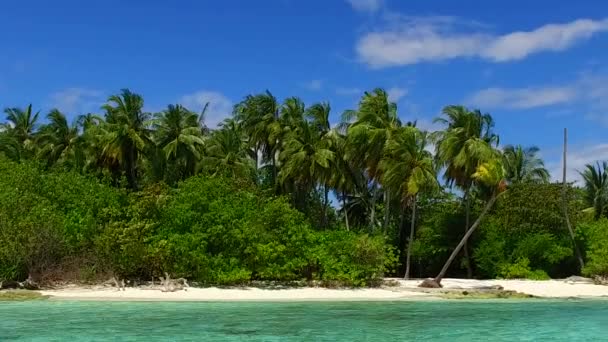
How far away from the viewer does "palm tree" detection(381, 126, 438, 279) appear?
33.7 m

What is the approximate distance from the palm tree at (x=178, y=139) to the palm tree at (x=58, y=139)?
5595mm

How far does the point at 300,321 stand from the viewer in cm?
1758

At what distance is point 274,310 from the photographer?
2031 cm

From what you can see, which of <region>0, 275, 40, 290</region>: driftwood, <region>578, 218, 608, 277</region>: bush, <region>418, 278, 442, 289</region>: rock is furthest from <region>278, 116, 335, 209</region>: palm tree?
<region>0, 275, 40, 290</region>: driftwood

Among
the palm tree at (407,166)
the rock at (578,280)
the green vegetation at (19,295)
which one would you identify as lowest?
the green vegetation at (19,295)

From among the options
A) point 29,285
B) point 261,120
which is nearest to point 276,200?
point 29,285

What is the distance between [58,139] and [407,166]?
76.2 ft

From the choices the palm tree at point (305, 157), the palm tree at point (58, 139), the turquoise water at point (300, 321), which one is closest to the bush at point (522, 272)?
the turquoise water at point (300, 321)

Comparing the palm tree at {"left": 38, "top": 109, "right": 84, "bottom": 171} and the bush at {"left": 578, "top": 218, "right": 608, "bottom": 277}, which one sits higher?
the palm tree at {"left": 38, "top": 109, "right": 84, "bottom": 171}

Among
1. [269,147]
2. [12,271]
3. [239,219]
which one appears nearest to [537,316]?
[239,219]

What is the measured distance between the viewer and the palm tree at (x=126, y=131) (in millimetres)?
37594

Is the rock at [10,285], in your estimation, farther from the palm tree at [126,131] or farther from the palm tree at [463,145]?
the palm tree at [463,145]

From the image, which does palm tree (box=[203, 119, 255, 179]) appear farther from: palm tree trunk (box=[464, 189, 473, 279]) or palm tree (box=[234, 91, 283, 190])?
palm tree trunk (box=[464, 189, 473, 279])

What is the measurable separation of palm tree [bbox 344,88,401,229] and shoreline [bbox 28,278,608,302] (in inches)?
328
